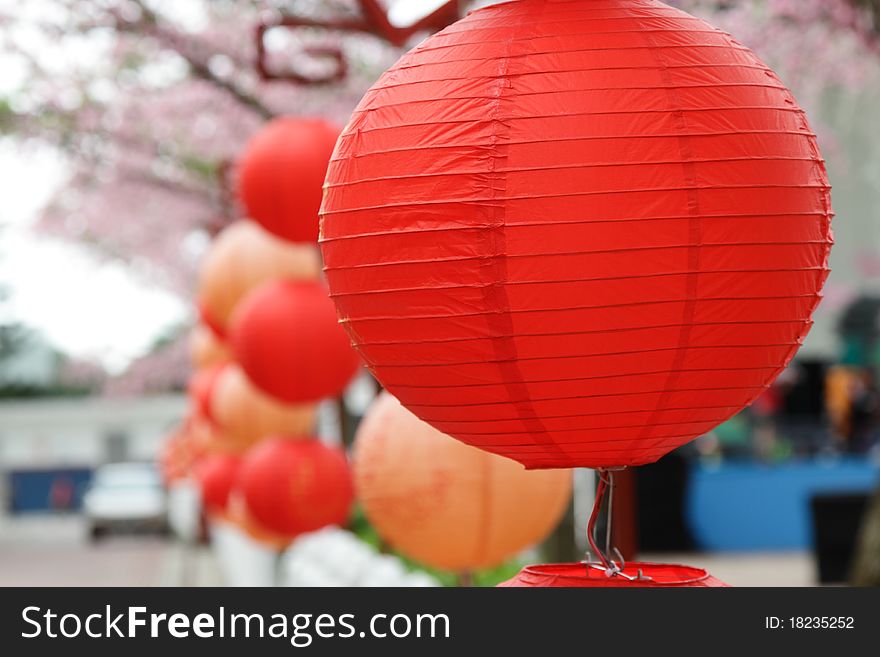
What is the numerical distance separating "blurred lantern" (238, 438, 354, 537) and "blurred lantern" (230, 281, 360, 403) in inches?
30.7

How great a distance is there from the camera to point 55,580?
2117cm

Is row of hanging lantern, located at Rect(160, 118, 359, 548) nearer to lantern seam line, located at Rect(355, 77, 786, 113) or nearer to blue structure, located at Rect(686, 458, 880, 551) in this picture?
lantern seam line, located at Rect(355, 77, 786, 113)

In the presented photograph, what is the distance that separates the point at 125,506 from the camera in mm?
34938

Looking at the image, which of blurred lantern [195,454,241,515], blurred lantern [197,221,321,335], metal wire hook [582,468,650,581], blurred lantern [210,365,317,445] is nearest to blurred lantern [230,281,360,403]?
blurred lantern [197,221,321,335]

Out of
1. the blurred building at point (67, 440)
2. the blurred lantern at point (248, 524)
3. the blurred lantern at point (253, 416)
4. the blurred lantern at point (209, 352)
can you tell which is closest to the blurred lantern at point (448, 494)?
the blurred lantern at point (248, 524)

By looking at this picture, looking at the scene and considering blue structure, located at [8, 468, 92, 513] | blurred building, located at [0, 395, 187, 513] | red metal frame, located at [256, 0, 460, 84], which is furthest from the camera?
blurred building, located at [0, 395, 187, 513]

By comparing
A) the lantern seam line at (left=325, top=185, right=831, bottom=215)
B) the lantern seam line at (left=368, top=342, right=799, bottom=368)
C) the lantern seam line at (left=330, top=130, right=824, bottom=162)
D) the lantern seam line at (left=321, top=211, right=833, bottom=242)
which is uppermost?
the lantern seam line at (left=330, top=130, right=824, bottom=162)

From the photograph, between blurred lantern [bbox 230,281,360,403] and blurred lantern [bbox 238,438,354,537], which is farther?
blurred lantern [bbox 238,438,354,537]

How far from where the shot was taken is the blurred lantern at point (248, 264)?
297 inches

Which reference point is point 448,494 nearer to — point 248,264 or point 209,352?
point 248,264

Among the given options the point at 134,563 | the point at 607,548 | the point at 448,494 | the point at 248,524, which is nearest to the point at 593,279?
the point at 607,548

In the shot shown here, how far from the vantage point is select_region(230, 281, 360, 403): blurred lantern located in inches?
248

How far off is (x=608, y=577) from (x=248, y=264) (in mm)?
5224

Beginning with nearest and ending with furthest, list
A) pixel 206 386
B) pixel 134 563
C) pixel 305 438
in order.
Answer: pixel 305 438, pixel 206 386, pixel 134 563
